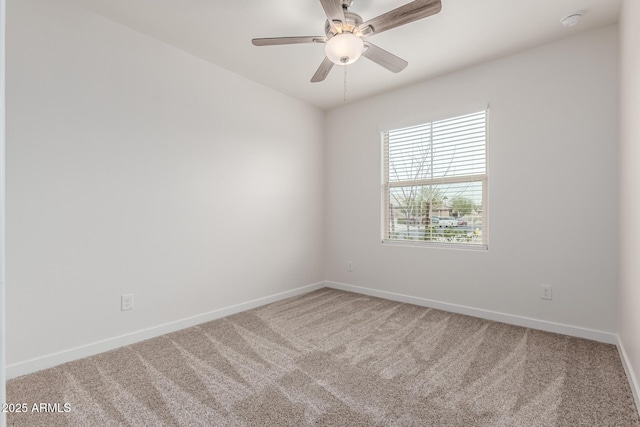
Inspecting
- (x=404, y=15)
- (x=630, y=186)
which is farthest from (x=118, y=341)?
(x=630, y=186)

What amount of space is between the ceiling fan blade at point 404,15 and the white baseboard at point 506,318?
2.66 meters

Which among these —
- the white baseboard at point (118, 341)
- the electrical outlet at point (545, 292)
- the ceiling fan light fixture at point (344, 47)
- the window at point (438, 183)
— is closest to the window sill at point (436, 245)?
the window at point (438, 183)

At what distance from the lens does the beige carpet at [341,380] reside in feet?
5.28

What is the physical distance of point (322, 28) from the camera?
2.49m

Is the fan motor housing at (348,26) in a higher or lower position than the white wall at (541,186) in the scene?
higher

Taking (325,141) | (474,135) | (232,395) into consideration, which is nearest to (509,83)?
(474,135)

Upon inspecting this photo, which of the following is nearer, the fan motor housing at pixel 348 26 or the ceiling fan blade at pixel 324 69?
the fan motor housing at pixel 348 26

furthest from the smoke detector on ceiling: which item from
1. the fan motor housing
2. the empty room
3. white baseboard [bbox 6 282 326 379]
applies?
white baseboard [bbox 6 282 326 379]

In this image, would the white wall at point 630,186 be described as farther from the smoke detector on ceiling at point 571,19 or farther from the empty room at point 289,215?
the smoke detector on ceiling at point 571,19

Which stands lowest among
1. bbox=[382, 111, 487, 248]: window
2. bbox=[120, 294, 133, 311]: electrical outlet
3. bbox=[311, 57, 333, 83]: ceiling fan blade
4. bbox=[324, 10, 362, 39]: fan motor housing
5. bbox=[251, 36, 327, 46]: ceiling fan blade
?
bbox=[120, 294, 133, 311]: electrical outlet

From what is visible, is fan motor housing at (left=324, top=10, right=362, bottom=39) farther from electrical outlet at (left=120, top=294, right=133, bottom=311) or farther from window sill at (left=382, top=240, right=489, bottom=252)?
electrical outlet at (left=120, top=294, right=133, bottom=311)

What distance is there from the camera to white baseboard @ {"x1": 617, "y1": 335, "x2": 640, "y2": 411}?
5.56 feet

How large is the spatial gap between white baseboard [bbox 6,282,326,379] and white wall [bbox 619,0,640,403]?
9.97ft

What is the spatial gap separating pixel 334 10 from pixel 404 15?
1.39 feet
